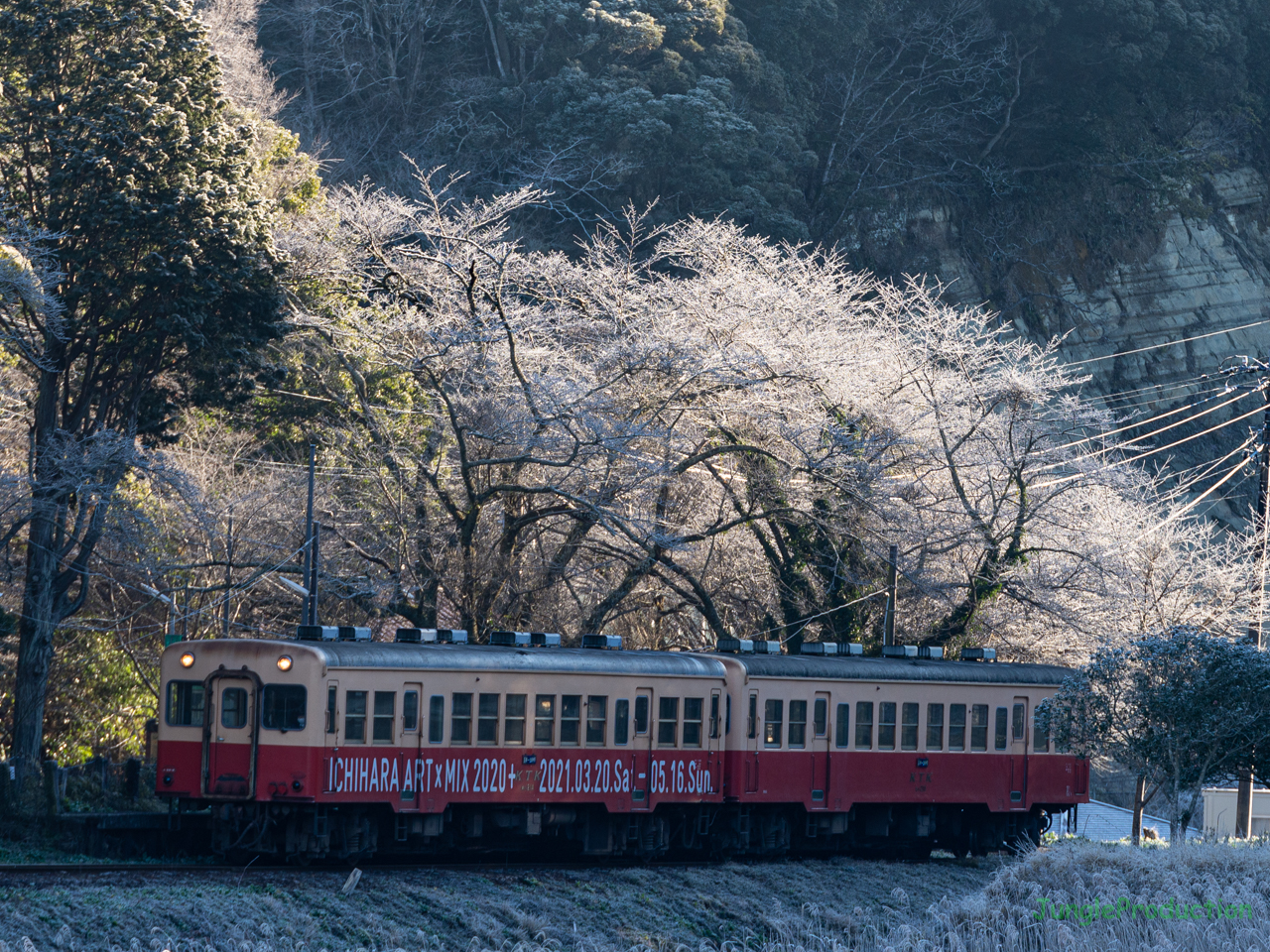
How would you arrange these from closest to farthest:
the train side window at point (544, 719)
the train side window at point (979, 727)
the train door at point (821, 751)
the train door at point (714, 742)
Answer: the train side window at point (544, 719)
the train door at point (714, 742)
the train door at point (821, 751)
the train side window at point (979, 727)

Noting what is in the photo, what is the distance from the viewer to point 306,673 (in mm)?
17312

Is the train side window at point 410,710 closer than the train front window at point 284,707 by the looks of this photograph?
No

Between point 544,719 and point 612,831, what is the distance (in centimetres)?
200

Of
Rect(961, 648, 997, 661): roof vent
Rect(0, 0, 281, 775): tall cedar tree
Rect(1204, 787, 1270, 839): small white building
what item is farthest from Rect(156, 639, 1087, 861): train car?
Rect(1204, 787, 1270, 839): small white building

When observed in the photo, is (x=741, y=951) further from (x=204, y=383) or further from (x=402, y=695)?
(x=204, y=383)

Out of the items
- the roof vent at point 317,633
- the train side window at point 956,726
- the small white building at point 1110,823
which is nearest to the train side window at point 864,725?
the train side window at point 956,726

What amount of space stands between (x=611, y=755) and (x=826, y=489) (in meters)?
10.2

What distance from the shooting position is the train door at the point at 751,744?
821 inches

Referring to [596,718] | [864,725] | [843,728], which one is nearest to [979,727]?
[864,725]

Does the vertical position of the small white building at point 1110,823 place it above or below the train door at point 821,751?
below

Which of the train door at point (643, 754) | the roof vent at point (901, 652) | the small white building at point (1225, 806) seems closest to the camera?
the train door at point (643, 754)

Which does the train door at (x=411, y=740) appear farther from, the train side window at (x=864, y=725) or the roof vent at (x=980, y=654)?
the roof vent at (x=980, y=654)

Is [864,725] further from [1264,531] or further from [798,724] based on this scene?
[1264,531]

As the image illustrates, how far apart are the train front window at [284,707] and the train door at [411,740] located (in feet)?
3.89
